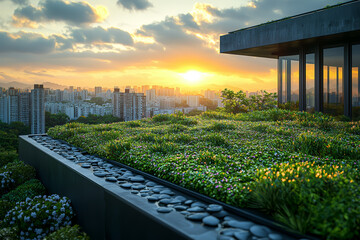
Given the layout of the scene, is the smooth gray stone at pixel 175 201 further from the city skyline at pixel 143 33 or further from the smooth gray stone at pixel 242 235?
the city skyline at pixel 143 33

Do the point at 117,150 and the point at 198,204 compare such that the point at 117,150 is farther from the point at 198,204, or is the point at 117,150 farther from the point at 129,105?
the point at 129,105

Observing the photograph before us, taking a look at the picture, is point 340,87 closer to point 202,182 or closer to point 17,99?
point 202,182

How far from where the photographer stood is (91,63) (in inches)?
1047

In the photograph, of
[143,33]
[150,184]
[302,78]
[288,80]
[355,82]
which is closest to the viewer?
[150,184]

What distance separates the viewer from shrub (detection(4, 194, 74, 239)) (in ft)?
10.4

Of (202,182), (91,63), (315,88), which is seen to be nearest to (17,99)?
(91,63)

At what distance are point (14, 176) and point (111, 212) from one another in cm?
366

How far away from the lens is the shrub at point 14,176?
518 cm

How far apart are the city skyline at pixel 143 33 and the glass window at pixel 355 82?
7.36 feet

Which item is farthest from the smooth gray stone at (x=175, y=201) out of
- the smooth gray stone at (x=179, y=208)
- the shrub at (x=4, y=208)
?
the shrub at (x=4, y=208)

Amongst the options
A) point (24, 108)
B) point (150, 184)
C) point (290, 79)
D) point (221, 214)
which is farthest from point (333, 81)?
point (24, 108)

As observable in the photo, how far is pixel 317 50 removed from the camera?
10781 mm

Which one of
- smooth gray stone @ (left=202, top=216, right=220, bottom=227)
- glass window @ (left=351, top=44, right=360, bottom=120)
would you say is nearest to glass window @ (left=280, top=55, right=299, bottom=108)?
glass window @ (left=351, top=44, right=360, bottom=120)

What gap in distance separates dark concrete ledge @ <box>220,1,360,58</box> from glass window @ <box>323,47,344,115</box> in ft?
1.83
